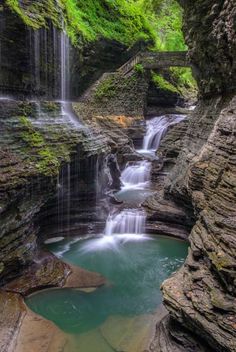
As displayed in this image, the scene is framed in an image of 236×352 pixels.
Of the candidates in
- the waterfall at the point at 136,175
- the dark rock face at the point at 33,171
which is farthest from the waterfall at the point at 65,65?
the dark rock face at the point at 33,171

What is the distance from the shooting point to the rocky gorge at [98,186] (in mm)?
7543

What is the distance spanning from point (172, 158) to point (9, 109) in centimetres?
1113

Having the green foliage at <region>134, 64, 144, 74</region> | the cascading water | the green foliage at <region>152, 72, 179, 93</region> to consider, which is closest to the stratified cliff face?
the cascading water

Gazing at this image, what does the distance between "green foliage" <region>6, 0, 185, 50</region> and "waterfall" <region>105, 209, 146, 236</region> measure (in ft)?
34.8

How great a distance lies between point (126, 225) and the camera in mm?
15906

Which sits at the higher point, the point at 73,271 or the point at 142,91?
the point at 142,91

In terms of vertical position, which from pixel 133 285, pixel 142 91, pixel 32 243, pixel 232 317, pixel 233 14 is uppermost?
pixel 233 14

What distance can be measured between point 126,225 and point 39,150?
513 centimetres

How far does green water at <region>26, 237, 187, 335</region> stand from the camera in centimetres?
1009

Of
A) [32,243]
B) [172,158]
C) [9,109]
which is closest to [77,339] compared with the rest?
[32,243]

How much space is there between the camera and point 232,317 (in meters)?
6.43

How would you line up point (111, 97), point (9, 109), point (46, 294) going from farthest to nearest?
point (111, 97)
point (9, 109)
point (46, 294)

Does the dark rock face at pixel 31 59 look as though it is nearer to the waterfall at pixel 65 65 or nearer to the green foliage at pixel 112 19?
the waterfall at pixel 65 65

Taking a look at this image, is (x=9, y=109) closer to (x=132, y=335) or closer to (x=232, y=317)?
(x=132, y=335)
